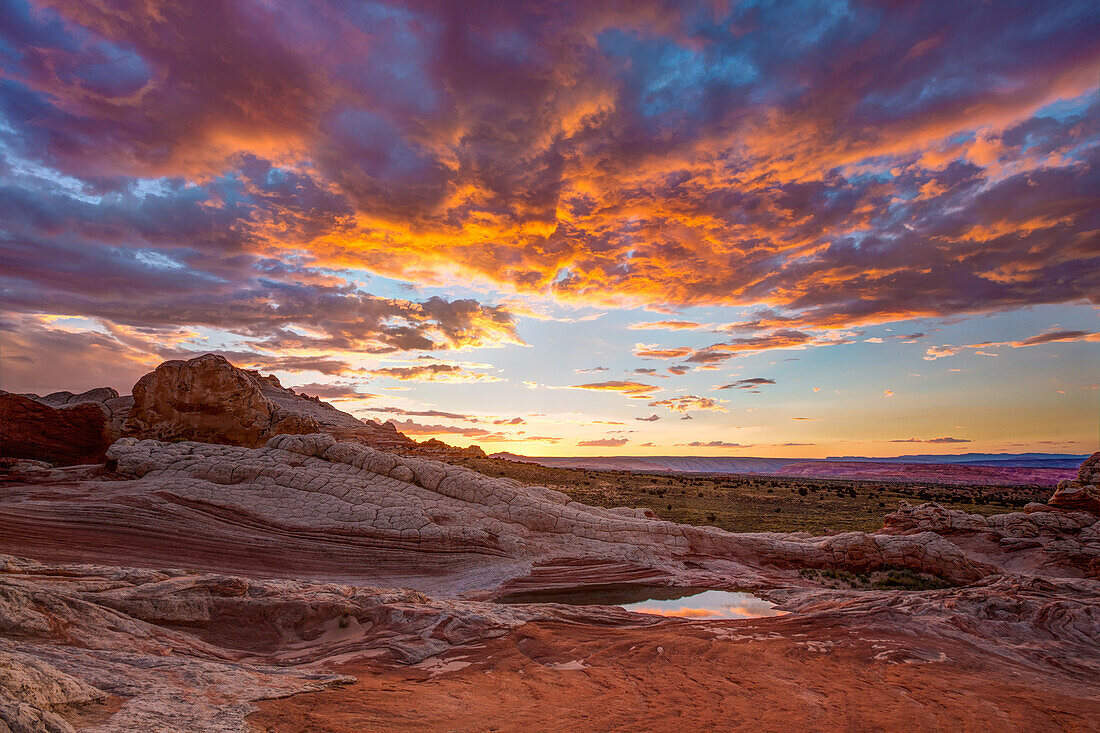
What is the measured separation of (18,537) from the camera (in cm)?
1880

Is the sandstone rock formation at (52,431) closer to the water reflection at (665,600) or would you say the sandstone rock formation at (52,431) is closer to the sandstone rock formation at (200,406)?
the sandstone rock formation at (200,406)

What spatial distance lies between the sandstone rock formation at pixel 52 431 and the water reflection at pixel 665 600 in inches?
1760

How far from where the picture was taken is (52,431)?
45125mm

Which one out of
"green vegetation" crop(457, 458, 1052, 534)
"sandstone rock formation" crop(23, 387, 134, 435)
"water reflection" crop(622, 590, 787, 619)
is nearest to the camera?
"water reflection" crop(622, 590, 787, 619)

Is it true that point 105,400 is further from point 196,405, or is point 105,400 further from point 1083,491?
point 1083,491

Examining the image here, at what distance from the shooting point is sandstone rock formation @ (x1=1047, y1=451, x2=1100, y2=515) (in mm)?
34781

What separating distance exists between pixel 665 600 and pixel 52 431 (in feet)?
178

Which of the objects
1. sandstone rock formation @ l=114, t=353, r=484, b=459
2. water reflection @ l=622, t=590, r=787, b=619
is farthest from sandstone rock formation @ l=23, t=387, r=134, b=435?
water reflection @ l=622, t=590, r=787, b=619

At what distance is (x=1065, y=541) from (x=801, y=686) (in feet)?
91.6

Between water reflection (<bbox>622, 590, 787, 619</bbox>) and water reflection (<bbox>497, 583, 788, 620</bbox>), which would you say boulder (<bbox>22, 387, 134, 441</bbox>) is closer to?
water reflection (<bbox>497, 583, 788, 620</bbox>)

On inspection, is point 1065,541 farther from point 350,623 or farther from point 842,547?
point 350,623

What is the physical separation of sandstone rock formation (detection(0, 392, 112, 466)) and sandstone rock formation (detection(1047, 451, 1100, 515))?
74351 mm

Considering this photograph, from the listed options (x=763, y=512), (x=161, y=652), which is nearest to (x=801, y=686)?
(x=161, y=652)

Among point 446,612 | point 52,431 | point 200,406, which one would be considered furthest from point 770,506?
point 52,431
